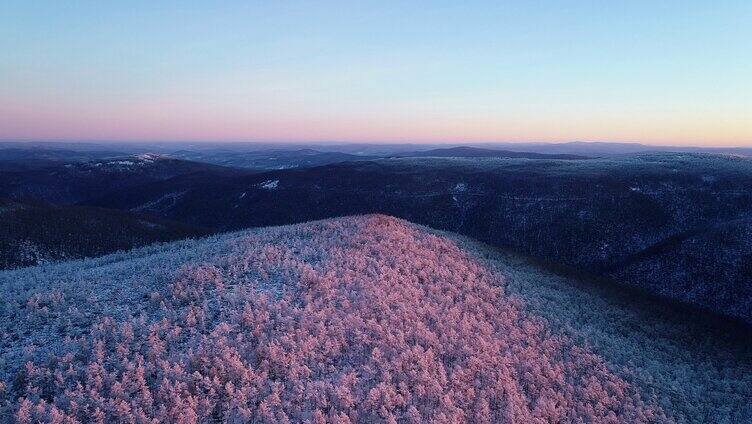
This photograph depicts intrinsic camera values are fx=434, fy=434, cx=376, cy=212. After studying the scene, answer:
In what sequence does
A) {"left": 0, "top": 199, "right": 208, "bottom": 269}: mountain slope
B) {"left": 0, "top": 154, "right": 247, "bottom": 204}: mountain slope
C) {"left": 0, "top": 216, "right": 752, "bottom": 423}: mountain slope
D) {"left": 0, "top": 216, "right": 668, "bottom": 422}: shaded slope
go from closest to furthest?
{"left": 0, "top": 216, "right": 668, "bottom": 422}: shaded slope, {"left": 0, "top": 216, "right": 752, "bottom": 423}: mountain slope, {"left": 0, "top": 199, "right": 208, "bottom": 269}: mountain slope, {"left": 0, "top": 154, "right": 247, "bottom": 204}: mountain slope

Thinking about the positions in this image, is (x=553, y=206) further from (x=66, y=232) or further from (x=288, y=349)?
(x=66, y=232)

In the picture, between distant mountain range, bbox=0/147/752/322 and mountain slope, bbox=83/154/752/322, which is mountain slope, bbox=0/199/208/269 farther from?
mountain slope, bbox=83/154/752/322

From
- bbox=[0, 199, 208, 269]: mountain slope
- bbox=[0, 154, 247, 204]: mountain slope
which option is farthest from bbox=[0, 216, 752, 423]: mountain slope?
bbox=[0, 154, 247, 204]: mountain slope

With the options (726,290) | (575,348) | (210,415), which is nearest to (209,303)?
(210,415)

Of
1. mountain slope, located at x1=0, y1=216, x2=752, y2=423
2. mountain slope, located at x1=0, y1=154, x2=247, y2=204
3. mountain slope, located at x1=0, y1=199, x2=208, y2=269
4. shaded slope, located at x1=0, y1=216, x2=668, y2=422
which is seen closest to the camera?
shaded slope, located at x1=0, y1=216, x2=668, y2=422

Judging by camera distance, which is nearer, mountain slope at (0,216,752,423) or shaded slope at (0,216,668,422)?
shaded slope at (0,216,668,422)

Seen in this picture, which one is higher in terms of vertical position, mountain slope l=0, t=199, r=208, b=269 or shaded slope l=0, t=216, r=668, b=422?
shaded slope l=0, t=216, r=668, b=422
